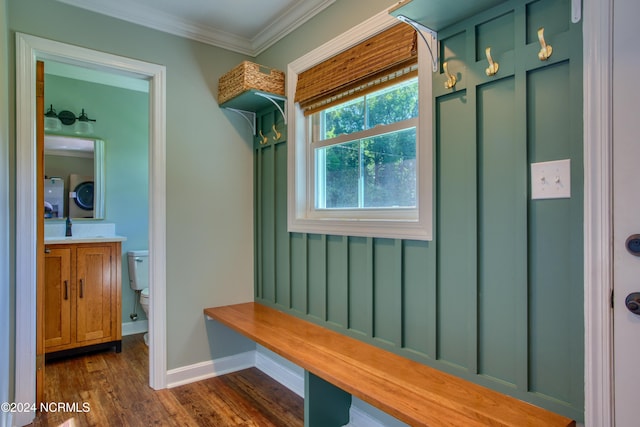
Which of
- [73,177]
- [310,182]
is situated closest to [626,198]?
[310,182]

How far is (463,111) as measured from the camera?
1.50 metres

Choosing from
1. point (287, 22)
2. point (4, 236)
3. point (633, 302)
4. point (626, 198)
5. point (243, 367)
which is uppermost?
point (287, 22)

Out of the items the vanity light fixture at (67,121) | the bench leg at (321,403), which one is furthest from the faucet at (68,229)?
the bench leg at (321,403)

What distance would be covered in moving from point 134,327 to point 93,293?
2.66 feet

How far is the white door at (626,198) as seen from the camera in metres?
1.00

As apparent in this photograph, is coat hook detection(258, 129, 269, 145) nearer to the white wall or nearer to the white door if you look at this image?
the white wall

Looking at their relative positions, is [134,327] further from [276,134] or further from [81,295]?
[276,134]

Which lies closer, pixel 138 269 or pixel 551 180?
pixel 551 180

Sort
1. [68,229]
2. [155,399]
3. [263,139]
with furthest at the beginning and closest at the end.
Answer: [68,229], [263,139], [155,399]

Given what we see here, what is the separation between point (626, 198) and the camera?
1.01 m

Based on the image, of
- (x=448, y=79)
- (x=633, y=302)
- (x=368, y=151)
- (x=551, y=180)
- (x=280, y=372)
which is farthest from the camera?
(x=280, y=372)

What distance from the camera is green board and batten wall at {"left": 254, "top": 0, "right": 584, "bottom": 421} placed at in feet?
3.97

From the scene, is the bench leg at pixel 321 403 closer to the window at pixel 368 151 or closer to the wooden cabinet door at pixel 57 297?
the window at pixel 368 151

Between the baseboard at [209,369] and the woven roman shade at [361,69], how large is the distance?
6.28ft
